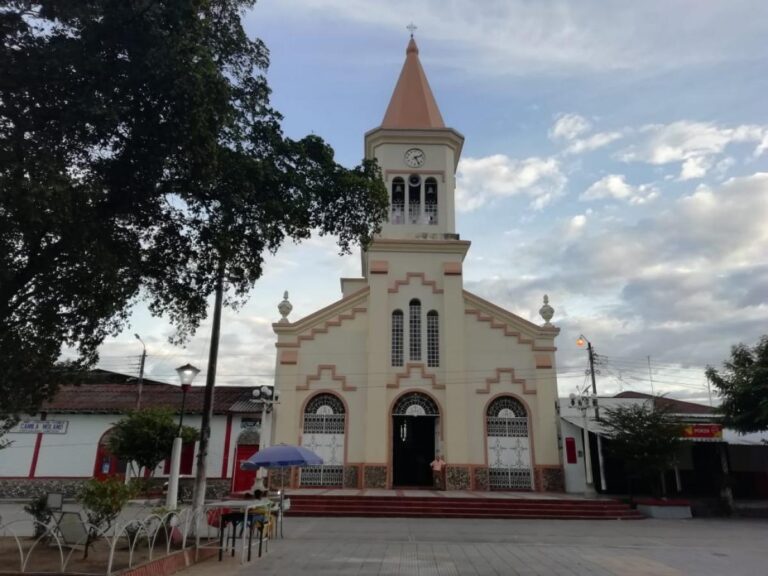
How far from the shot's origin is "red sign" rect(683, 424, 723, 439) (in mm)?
19969

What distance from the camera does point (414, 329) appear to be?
2312cm

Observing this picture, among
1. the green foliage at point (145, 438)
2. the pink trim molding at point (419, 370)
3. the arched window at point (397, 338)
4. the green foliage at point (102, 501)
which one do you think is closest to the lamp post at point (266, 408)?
the green foliage at point (145, 438)

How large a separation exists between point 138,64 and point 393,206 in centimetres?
1722

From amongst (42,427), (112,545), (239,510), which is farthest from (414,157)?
(112,545)

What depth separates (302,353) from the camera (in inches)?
893

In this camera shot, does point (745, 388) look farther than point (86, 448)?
No

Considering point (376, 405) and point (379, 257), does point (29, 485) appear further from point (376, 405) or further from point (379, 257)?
point (379, 257)

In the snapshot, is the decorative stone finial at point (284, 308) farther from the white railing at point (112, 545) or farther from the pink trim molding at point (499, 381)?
the white railing at point (112, 545)

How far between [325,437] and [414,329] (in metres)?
5.55

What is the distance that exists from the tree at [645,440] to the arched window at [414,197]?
11.5 m

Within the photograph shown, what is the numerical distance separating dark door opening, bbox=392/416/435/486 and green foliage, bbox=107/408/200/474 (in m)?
8.15

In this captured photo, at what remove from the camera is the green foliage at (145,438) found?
819 inches

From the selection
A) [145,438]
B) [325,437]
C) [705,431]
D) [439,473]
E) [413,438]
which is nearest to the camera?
[705,431]

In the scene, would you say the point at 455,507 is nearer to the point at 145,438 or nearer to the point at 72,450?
the point at 145,438
